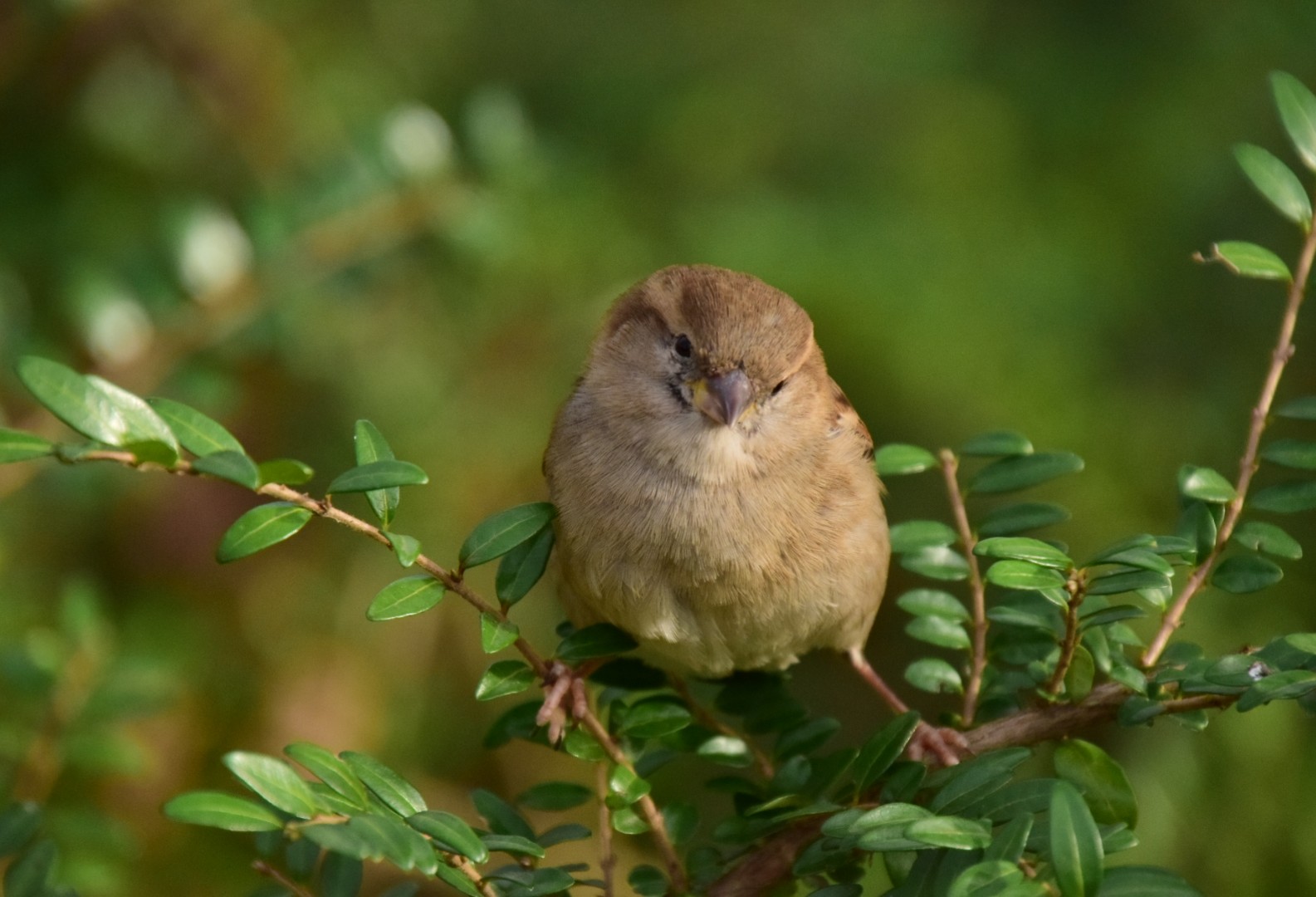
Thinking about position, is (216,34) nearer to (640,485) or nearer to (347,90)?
(347,90)

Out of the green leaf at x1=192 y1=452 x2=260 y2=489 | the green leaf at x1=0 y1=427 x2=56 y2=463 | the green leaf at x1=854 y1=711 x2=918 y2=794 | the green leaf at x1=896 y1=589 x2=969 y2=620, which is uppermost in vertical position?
the green leaf at x1=0 y1=427 x2=56 y2=463

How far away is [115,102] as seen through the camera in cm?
375

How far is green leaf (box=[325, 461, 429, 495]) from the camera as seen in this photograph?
1578mm

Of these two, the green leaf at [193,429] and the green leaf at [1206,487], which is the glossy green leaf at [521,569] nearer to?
the green leaf at [193,429]

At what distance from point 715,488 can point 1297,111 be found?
1.09m

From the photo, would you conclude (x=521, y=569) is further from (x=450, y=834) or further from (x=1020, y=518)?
(x=1020, y=518)

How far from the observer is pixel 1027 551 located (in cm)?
168

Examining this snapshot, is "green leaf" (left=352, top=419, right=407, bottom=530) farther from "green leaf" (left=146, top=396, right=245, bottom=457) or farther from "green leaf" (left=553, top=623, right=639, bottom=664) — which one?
"green leaf" (left=553, top=623, right=639, bottom=664)

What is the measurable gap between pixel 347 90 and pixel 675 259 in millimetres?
1082

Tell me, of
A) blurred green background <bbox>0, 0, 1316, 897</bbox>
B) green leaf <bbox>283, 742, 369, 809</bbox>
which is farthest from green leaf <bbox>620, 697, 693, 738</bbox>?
blurred green background <bbox>0, 0, 1316, 897</bbox>

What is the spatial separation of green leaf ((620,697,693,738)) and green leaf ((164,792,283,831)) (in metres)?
0.66

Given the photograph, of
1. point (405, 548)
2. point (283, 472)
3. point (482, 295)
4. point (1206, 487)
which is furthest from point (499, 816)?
point (482, 295)

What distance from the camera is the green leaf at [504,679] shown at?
1.80m

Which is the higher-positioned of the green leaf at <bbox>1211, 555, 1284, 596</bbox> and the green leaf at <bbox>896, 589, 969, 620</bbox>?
the green leaf at <bbox>1211, 555, 1284, 596</bbox>
